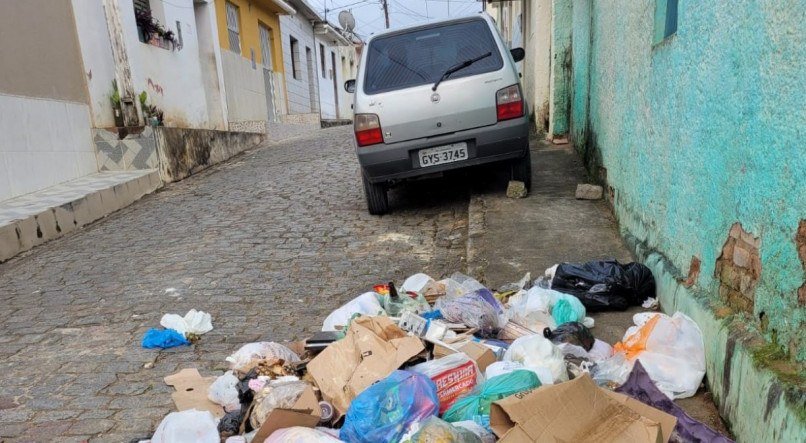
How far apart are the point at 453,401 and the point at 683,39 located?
2141 millimetres

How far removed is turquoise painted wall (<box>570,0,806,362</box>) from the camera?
6.09 ft

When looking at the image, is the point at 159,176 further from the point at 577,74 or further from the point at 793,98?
the point at 793,98

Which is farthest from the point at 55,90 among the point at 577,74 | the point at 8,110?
the point at 577,74

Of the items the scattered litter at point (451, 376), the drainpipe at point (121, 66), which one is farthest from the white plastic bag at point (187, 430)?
the drainpipe at point (121, 66)

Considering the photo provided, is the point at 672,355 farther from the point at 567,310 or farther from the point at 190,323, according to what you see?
the point at 190,323

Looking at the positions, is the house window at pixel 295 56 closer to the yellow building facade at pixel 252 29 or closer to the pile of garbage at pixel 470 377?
the yellow building facade at pixel 252 29

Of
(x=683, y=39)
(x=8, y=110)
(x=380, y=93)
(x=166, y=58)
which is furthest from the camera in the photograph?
(x=166, y=58)

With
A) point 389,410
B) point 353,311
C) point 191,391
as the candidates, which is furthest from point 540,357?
point 191,391

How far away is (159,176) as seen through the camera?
9.06m

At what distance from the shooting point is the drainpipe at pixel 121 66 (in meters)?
8.97

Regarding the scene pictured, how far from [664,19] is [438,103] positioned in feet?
7.89

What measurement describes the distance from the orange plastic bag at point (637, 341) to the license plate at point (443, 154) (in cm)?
306

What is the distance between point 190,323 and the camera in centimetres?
374

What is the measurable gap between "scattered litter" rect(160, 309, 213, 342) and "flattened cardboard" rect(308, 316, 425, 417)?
120 cm
